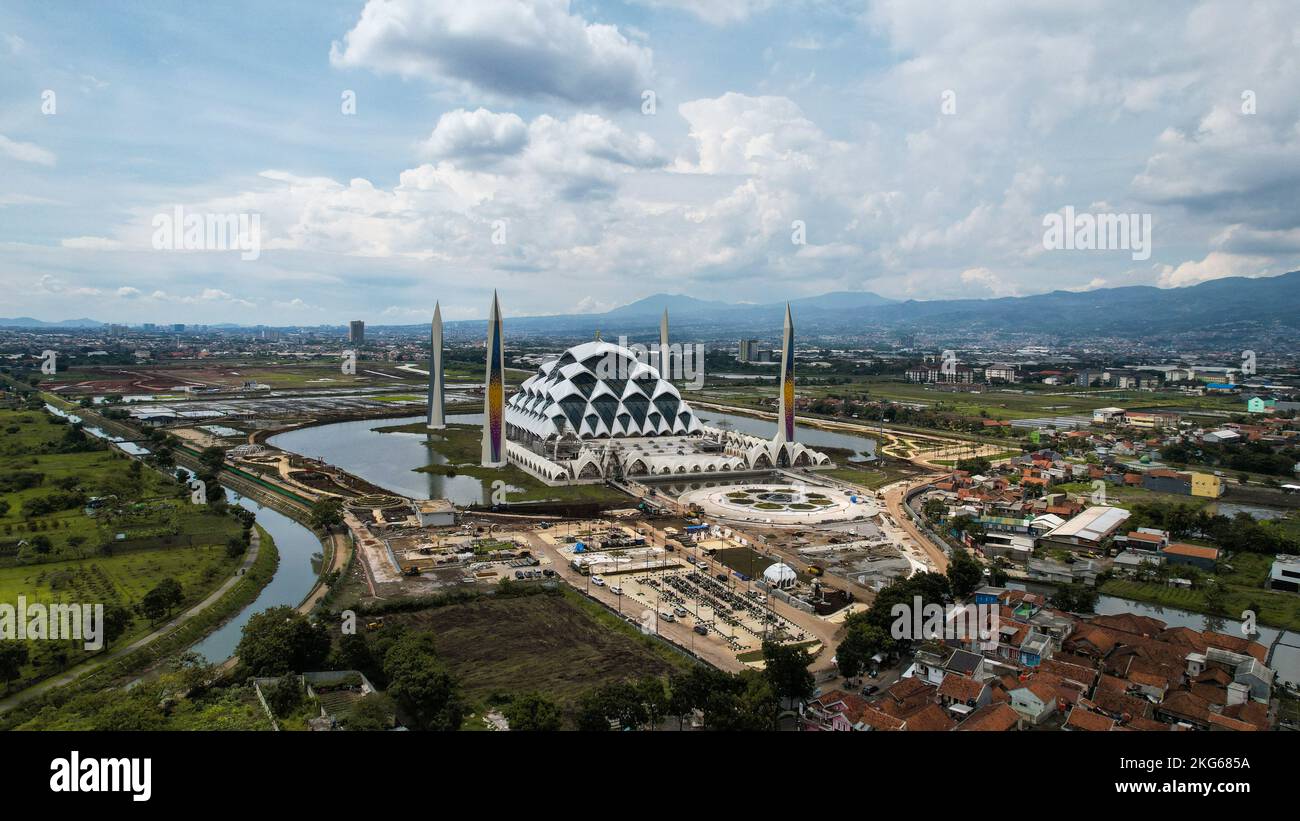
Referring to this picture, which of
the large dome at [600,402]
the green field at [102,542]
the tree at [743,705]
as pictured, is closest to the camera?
the tree at [743,705]

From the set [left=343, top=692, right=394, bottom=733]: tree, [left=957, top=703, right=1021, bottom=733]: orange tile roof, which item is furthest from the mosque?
[left=957, top=703, right=1021, bottom=733]: orange tile roof

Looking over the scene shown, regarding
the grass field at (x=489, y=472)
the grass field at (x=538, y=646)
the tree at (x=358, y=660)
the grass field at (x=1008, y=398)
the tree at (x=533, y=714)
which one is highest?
the grass field at (x=1008, y=398)

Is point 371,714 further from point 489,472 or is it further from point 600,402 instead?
point 600,402

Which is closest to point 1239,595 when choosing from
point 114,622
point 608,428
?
point 608,428

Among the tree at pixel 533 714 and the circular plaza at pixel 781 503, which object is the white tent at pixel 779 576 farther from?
the tree at pixel 533 714

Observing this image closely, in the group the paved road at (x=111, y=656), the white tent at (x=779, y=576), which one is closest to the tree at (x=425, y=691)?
the paved road at (x=111, y=656)
